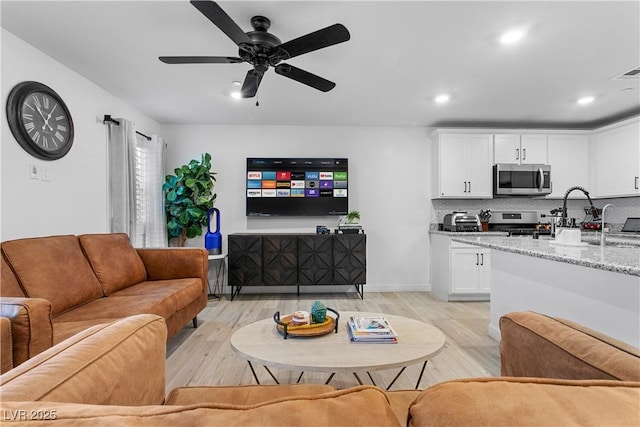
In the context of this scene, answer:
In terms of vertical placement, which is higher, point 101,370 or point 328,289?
point 101,370

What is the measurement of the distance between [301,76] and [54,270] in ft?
6.96

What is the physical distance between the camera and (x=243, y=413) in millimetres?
450

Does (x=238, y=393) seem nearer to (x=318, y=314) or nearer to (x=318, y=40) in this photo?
(x=318, y=314)

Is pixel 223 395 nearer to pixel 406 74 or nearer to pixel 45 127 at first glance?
pixel 45 127

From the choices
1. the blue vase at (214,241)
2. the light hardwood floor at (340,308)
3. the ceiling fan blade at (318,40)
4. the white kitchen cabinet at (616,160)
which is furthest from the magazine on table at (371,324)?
the white kitchen cabinet at (616,160)

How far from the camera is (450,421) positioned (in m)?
0.42

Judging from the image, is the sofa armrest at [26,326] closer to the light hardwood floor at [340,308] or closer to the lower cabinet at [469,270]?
the light hardwood floor at [340,308]

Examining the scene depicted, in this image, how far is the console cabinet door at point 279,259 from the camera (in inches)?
164

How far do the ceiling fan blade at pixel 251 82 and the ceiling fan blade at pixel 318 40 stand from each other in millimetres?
400

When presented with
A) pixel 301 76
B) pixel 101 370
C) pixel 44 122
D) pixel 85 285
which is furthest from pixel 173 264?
pixel 101 370

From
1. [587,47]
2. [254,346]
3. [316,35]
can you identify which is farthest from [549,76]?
[254,346]

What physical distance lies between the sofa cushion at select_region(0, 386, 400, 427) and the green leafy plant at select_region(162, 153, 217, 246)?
3.93 m

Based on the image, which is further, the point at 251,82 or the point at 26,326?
the point at 251,82

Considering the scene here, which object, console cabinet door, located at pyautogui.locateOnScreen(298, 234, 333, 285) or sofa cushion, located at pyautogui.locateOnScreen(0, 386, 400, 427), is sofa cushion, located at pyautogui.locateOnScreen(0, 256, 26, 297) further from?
console cabinet door, located at pyautogui.locateOnScreen(298, 234, 333, 285)
